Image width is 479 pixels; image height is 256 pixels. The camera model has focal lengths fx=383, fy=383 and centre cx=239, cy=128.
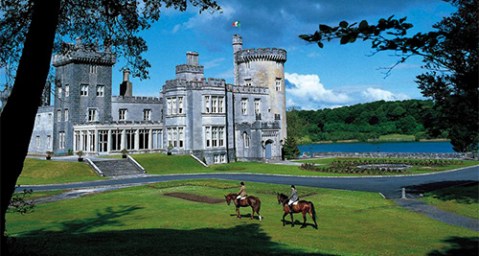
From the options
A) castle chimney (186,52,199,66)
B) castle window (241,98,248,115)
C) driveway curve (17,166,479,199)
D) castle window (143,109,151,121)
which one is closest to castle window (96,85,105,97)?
castle window (143,109,151,121)

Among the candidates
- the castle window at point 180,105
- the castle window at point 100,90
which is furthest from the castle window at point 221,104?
the castle window at point 100,90

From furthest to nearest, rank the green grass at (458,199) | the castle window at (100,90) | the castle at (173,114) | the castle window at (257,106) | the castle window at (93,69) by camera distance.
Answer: the castle window at (257,106) < the castle window at (100,90) < the castle window at (93,69) < the castle at (173,114) < the green grass at (458,199)

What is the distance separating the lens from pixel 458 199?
2605 cm

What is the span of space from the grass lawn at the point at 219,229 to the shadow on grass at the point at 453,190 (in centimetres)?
455

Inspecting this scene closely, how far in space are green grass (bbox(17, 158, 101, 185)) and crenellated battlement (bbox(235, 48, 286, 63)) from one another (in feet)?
107

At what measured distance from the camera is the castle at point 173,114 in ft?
187

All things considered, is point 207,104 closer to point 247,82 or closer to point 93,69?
point 247,82

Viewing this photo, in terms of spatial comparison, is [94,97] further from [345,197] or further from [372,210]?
[372,210]

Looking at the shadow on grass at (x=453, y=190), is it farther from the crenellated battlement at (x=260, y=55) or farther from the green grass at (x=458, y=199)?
the crenellated battlement at (x=260, y=55)

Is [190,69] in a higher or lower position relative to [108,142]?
higher

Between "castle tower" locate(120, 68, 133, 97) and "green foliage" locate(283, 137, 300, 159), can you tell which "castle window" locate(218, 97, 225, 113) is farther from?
"castle tower" locate(120, 68, 133, 97)

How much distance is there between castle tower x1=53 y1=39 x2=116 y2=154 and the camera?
5866 centimetres

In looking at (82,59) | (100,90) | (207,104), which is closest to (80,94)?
(100,90)

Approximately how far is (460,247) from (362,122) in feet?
529
